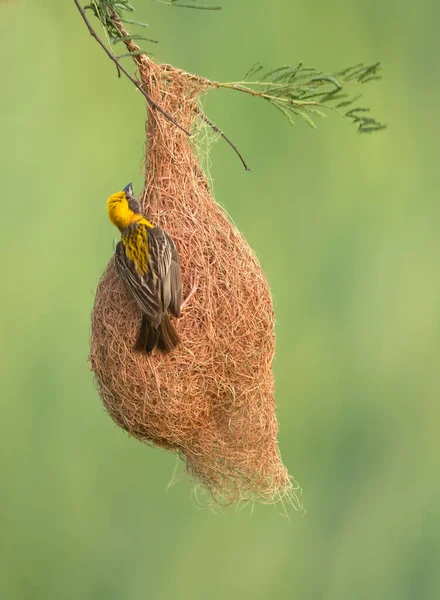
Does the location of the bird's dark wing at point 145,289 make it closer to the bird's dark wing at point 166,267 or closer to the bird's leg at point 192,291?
the bird's dark wing at point 166,267

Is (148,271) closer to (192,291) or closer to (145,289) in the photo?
(145,289)

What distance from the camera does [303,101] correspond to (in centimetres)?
215

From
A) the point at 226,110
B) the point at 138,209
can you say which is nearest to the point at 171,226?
the point at 138,209

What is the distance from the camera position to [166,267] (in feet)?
7.13

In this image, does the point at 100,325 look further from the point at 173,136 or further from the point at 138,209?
the point at 173,136

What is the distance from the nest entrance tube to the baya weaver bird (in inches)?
2.1

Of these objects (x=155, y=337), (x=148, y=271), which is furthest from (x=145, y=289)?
(x=155, y=337)

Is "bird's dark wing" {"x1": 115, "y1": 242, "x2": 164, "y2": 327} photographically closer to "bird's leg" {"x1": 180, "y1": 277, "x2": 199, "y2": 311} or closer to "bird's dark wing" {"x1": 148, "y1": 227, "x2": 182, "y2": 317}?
"bird's dark wing" {"x1": 148, "y1": 227, "x2": 182, "y2": 317}

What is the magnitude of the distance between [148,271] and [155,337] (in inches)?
7.3

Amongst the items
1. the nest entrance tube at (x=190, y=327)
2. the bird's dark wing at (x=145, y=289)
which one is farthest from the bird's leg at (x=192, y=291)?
the bird's dark wing at (x=145, y=289)

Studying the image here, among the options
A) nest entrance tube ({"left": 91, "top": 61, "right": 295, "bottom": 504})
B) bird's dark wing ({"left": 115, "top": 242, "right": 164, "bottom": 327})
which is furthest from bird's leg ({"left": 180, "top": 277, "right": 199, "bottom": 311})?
bird's dark wing ({"left": 115, "top": 242, "right": 164, "bottom": 327})

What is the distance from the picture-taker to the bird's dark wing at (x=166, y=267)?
7.00ft

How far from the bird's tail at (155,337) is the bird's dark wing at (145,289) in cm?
3

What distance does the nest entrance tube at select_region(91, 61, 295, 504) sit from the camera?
225cm
